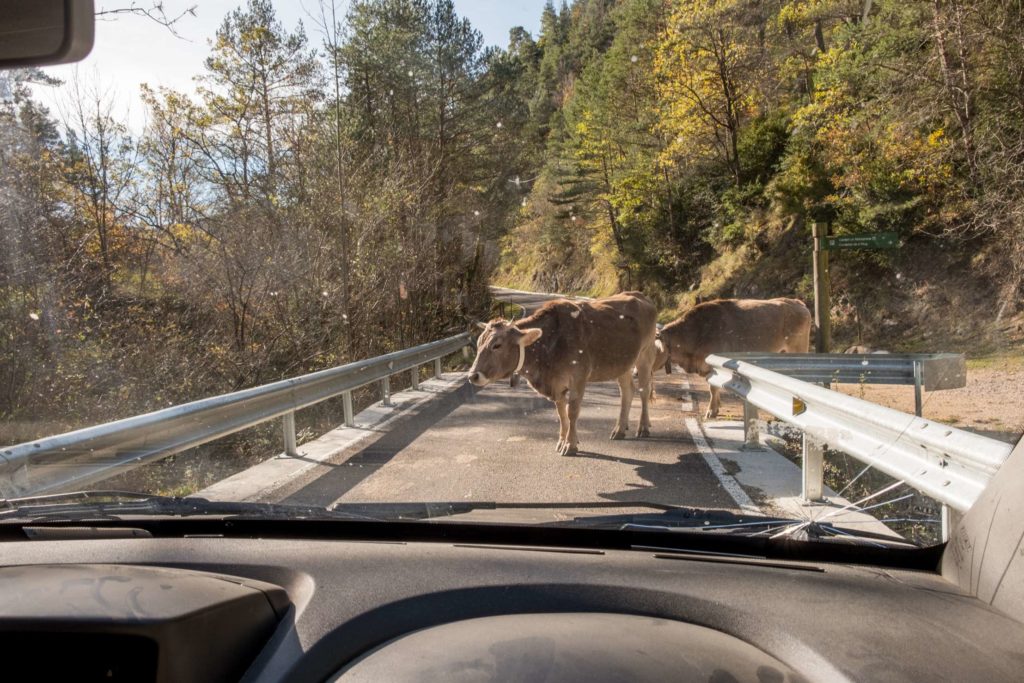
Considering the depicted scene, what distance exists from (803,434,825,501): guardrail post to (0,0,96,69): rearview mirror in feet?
13.8

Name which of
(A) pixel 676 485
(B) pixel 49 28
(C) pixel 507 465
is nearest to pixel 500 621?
(B) pixel 49 28

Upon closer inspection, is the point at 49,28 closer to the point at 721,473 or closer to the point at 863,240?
the point at 721,473

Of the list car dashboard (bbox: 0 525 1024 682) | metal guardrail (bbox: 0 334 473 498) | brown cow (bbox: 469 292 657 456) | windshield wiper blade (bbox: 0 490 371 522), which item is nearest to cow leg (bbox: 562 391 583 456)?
brown cow (bbox: 469 292 657 456)

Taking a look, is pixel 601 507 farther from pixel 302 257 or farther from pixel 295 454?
pixel 302 257

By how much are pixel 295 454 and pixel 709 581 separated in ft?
18.0

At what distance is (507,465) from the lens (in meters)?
6.23

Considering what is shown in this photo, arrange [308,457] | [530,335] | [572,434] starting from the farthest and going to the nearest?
[530,335]
[572,434]
[308,457]

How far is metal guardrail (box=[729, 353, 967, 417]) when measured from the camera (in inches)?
203

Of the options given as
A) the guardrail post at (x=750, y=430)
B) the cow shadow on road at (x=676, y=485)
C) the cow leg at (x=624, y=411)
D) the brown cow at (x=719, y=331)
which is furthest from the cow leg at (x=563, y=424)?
the brown cow at (x=719, y=331)

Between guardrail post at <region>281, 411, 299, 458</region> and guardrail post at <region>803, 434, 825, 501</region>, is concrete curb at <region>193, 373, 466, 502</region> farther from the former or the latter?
guardrail post at <region>803, 434, 825, 501</region>

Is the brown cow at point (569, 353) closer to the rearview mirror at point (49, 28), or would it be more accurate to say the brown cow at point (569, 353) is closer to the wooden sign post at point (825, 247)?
the wooden sign post at point (825, 247)

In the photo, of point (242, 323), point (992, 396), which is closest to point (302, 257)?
point (242, 323)

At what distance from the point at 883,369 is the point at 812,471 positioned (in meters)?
1.61

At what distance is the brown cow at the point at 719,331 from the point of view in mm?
10727
